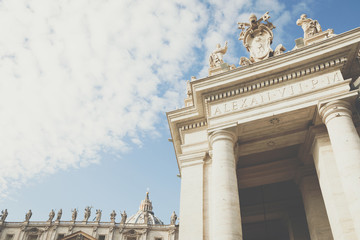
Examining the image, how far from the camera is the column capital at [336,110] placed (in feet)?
36.2

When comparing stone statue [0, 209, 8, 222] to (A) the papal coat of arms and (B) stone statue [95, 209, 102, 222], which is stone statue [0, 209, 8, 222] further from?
(A) the papal coat of arms

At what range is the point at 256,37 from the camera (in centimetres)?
1546

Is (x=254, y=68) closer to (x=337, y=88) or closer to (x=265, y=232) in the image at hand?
(x=337, y=88)

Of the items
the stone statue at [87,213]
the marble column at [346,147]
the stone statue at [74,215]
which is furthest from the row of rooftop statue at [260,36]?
the stone statue at [74,215]

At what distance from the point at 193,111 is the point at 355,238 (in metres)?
8.21

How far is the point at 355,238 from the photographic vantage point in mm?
9422

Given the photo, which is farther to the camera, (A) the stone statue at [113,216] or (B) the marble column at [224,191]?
(A) the stone statue at [113,216]

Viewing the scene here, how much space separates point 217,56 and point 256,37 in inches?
88.0

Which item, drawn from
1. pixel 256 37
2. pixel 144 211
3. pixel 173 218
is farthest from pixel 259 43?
pixel 144 211

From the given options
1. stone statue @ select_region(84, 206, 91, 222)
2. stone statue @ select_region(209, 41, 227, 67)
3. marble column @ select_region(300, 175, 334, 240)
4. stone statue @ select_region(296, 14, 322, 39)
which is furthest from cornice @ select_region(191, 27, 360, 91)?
stone statue @ select_region(84, 206, 91, 222)

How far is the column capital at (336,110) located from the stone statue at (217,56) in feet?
20.5

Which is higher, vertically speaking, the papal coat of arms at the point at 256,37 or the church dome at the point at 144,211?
the church dome at the point at 144,211

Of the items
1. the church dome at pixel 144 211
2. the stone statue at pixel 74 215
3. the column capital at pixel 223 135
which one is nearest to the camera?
the column capital at pixel 223 135

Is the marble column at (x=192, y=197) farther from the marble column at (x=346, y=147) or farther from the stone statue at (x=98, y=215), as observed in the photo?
the stone statue at (x=98, y=215)
